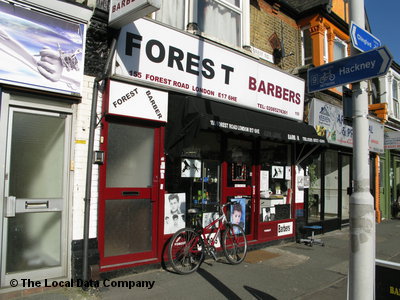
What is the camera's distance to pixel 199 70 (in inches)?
260

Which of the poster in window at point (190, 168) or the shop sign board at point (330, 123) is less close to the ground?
the shop sign board at point (330, 123)

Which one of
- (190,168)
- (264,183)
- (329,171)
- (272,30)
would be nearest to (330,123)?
(329,171)

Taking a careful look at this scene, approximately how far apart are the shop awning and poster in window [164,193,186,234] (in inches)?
38.3

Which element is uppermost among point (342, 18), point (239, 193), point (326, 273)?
point (342, 18)

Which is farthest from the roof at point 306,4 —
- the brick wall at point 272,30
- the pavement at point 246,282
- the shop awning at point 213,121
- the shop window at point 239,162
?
the pavement at point 246,282

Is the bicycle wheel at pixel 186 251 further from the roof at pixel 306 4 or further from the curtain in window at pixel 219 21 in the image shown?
the roof at pixel 306 4

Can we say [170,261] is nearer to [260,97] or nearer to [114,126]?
[114,126]

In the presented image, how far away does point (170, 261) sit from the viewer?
5508mm

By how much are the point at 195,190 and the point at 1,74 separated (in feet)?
12.5

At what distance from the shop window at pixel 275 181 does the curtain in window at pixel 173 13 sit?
11.0 ft

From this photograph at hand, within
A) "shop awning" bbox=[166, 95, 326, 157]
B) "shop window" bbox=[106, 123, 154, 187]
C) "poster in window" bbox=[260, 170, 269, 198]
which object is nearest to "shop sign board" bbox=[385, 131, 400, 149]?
"shop awning" bbox=[166, 95, 326, 157]

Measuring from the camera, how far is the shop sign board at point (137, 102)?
5.30 metres

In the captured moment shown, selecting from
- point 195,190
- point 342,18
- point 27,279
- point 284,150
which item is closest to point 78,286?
point 27,279

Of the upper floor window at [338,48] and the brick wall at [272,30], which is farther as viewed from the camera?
the upper floor window at [338,48]
